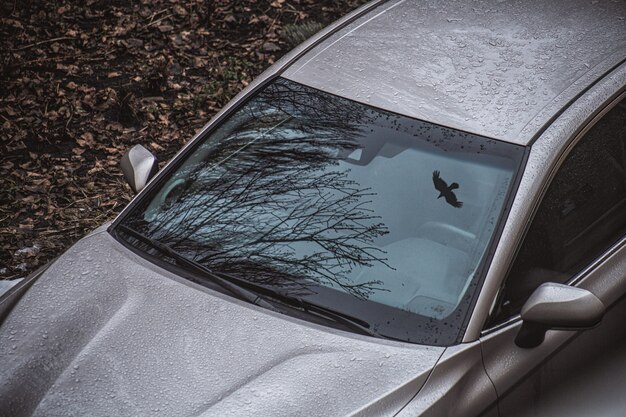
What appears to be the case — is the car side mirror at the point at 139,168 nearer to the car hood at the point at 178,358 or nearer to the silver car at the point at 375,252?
the silver car at the point at 375,252

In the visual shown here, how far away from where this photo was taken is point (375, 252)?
2.87 meters

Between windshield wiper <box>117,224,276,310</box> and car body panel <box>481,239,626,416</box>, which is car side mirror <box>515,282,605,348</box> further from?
windshield wiper <box>117,224,276,310</box>

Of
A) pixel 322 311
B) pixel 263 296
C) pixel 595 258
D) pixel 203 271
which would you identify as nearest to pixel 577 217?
pixel 595 258

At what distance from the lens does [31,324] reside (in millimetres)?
2902

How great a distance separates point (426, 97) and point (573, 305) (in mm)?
1018

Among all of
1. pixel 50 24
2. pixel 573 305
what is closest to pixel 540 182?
pixel 573 305

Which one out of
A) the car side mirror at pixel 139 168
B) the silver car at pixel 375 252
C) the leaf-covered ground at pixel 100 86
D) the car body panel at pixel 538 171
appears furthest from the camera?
the leaf-covered ground at pixel 100 86

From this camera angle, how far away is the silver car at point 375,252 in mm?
2557

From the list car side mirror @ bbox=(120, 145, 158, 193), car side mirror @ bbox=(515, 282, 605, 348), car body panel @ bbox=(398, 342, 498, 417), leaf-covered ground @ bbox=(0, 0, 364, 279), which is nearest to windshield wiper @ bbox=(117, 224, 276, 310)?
car side mirror @ bbox=(120, 145, 158, 193)

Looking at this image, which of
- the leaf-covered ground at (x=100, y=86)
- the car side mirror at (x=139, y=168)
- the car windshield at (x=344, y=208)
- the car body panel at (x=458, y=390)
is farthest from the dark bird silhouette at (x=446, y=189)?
the leaf-covered ground at (x=100, y=86)

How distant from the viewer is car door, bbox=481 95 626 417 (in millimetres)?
2756

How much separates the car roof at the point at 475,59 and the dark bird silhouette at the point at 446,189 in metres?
0.23

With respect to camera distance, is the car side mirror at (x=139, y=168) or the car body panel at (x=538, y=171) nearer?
the car body panel at (x=538, y=171)

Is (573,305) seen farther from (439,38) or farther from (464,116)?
(439,38)
